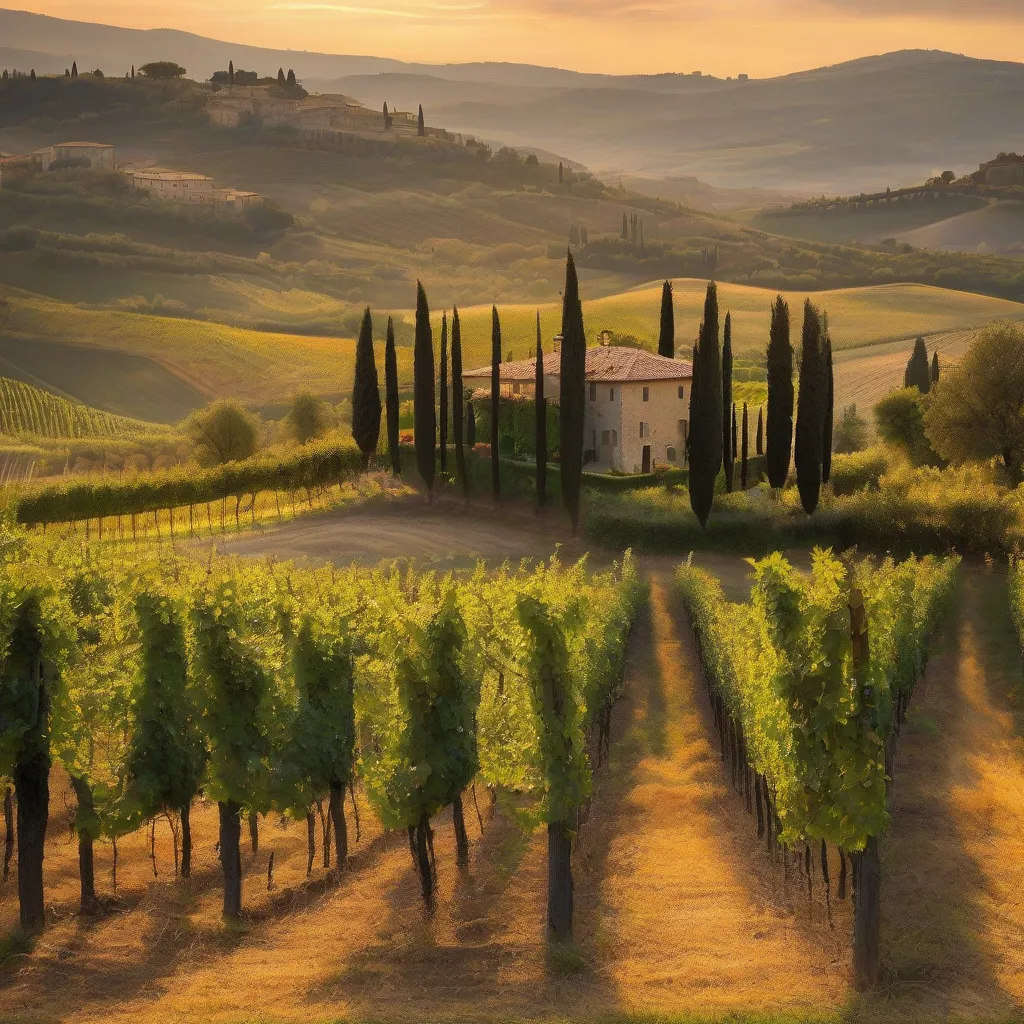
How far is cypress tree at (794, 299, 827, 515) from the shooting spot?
57.2 metres

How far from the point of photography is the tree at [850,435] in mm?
87938

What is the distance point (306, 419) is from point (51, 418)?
31.3 m

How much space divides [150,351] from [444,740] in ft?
393

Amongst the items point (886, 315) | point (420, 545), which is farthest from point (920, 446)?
point (886, 315)

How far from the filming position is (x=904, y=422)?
74.0m

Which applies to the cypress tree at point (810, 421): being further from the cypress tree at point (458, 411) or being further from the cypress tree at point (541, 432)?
the cypress tree at point (458, 411)

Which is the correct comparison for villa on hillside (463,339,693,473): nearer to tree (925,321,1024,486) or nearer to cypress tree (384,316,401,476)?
cypress tree (384,316,401,476)

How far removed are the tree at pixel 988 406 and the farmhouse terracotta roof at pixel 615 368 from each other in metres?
12.0

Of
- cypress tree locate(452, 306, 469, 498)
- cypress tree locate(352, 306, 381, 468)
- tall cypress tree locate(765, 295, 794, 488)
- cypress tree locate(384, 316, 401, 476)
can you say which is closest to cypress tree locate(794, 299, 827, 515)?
tall cypress tree locate(765, 295, 794, 488)

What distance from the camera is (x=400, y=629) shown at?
79.6 feet

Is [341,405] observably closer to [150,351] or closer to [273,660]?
[150,351]

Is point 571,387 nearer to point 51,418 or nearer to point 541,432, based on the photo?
point 541,432

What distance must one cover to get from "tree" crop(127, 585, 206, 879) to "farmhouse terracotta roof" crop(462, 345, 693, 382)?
42.9 m

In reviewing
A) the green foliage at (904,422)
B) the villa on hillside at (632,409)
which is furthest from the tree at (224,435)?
the green foliage at (904,422)
